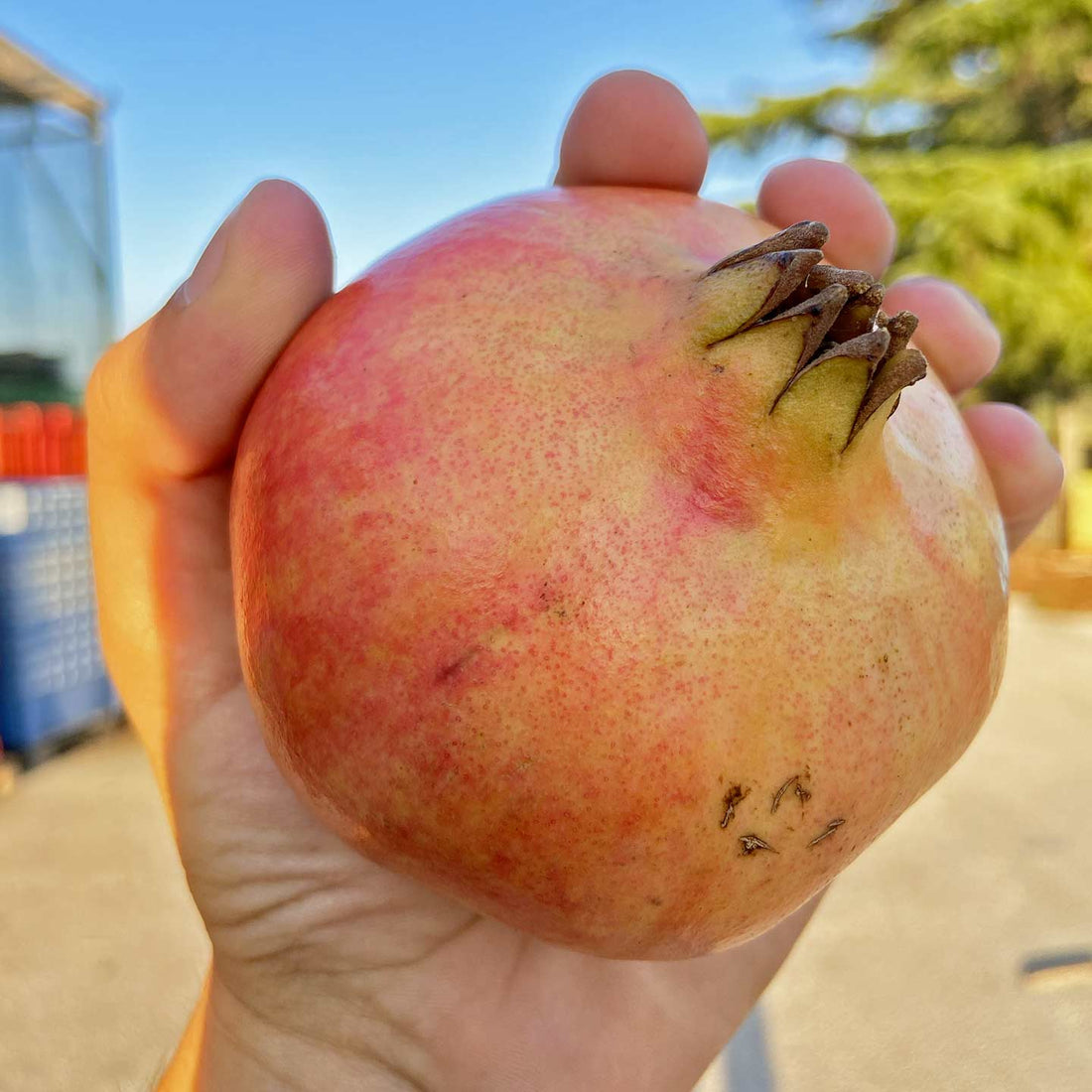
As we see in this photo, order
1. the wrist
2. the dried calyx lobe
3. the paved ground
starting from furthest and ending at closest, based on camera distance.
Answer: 1. the paved ground
2. the wrist
3. the dried calyx lobe

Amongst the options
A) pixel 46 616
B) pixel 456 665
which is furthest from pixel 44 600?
pixel 456 665

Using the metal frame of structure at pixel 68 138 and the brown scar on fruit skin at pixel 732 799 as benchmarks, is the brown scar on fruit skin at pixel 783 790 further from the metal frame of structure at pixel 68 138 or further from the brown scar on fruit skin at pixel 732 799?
the metal frame of structure at pixel 68 138

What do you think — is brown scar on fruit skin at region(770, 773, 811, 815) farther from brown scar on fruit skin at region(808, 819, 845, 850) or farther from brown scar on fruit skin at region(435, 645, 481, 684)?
brown scar on fruit skin at region(435, 645, 481, 684)

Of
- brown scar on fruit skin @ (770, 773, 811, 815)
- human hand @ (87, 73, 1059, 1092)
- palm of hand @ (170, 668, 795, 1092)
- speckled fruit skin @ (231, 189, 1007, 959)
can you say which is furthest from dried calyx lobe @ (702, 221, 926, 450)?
palm of hand @ (170, 668, 795, 1092)

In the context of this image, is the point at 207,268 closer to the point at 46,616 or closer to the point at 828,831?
the point at 828,831

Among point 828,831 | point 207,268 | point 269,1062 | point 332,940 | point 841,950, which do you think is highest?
point 207,268

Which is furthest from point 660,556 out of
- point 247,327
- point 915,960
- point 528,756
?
point 915,960

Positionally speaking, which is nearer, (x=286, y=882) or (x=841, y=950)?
(x=286, y=882)
